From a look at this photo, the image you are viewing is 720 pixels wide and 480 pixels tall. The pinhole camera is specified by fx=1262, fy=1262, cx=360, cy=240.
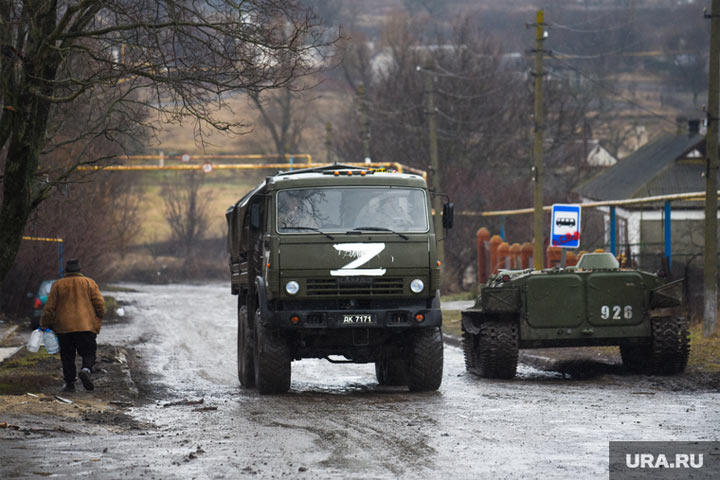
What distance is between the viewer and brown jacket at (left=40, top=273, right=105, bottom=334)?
51.5 feet

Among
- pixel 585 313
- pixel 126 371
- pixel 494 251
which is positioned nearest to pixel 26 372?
pixel 126 371

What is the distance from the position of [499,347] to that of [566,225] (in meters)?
7.40

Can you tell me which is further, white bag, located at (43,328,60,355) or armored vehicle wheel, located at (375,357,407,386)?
armored vehicle wheel, located at (375,357,407,386)

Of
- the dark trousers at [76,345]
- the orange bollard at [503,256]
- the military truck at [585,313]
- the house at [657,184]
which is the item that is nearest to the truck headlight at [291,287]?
the dark trousers at [76,345]

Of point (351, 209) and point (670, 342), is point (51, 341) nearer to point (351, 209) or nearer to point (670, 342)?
point (351, 209)

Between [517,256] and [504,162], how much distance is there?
26551mm

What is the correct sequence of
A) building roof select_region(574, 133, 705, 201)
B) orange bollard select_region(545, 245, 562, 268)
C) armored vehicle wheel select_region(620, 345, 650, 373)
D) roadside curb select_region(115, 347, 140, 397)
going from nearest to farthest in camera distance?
roadside curb select_region(115, 347, 140, 397), armored vehicle wheel select_region(620, 345, 650, 373), orange bollard select_region(545, 245, 562, 268), building roof select_region(574, 133, 705, 201)

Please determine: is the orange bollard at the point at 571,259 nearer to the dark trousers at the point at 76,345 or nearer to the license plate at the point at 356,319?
the license plate at the point at 356,319

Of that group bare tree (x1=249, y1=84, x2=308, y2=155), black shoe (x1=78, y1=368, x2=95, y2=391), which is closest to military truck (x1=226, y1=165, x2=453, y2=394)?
black shoe (x1=78, y1=368, x2=95, y2=391)

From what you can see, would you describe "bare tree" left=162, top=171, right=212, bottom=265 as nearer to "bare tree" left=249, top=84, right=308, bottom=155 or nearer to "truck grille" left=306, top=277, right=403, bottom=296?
"bare tree" left=249, top=84, right=308, bottom=155

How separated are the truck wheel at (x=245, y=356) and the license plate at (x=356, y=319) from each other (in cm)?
235

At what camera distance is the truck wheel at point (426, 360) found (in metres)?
15.2

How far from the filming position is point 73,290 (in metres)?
15.9

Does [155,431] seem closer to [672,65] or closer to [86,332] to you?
[86,332]
